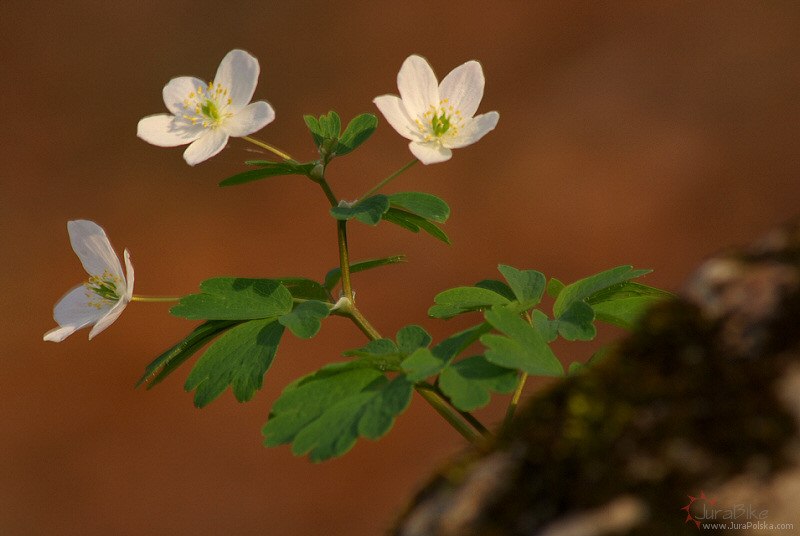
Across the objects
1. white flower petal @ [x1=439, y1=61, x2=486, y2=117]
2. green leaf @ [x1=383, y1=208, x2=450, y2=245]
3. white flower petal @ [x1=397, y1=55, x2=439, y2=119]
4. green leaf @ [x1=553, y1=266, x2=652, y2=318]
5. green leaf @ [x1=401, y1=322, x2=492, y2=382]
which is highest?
white flower petal @ [x1=397, y1=55, x2=439, y2=119]

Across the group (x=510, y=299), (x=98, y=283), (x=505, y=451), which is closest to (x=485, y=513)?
(x=505, y=451)

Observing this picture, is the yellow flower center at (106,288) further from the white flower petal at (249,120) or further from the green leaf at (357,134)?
the green leaf at (357,134)

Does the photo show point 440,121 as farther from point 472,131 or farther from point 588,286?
point 588,286

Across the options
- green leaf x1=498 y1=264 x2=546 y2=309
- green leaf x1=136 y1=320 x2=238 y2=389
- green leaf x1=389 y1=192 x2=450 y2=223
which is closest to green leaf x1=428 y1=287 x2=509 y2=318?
green leaf x1=498 y1=264 x2=546 y2=309

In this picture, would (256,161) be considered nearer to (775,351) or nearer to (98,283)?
(98,283)

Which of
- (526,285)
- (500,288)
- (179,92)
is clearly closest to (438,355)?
(526,285)

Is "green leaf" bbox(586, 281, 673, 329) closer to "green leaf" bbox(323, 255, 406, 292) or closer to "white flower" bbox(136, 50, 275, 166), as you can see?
"green leaf" bbox(323, 255, 406, 292)
